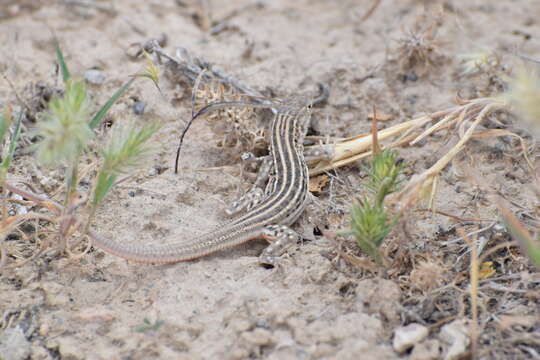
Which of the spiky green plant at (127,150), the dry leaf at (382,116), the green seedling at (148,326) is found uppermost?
the spiky green plant at (127,150)

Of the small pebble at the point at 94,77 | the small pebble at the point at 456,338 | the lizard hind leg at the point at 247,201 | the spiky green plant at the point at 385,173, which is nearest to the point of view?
the small pebble at the point at 456,338

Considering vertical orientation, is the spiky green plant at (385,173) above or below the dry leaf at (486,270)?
above

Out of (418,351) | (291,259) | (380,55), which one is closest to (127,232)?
(291,259)

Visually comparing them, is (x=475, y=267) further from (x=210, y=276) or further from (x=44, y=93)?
(x=44, y=93)

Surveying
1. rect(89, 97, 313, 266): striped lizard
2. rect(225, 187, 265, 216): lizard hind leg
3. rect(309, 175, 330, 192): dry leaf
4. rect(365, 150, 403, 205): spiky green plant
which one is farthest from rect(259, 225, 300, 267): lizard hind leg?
rect(365, 150, 403, 205): spiky green plant

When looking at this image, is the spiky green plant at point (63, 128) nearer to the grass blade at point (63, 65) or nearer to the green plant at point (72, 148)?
the green plant at point (72, 148)

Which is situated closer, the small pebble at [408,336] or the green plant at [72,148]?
the green plant at [72,148]

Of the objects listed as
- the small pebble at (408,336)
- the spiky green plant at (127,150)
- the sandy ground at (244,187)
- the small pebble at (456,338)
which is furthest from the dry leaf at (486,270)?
the spiky green plant at (127,150)

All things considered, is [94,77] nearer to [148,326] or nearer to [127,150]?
[127,150]
